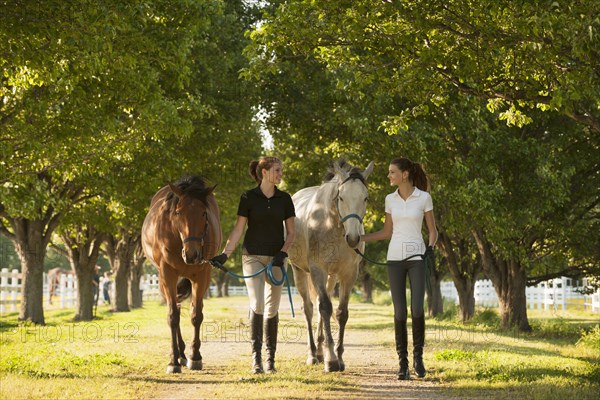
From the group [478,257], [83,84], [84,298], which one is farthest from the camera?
[84,298]

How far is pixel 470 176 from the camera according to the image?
18125mm

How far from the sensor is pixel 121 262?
115 feet

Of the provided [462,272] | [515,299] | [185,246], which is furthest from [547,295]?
[185,246]

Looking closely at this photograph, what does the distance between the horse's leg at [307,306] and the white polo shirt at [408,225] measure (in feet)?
8.09

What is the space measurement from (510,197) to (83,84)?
9702 millimetres

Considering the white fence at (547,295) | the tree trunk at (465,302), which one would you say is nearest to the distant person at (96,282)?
the tree trunk at (465,302)

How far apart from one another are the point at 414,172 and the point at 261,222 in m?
1.96

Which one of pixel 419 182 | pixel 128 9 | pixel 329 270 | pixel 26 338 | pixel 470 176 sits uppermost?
pixel 128 9

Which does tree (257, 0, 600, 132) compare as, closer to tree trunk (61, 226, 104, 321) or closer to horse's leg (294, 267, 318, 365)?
horse's leg (294, 267, 318, 365)

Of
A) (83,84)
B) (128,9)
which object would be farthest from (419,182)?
(83,84)

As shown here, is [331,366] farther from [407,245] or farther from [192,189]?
[192,189]

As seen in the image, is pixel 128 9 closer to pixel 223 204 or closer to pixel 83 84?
pixel 83 84

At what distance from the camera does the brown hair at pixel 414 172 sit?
9.02 m

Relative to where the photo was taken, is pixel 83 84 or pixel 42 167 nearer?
pixel 83 84
